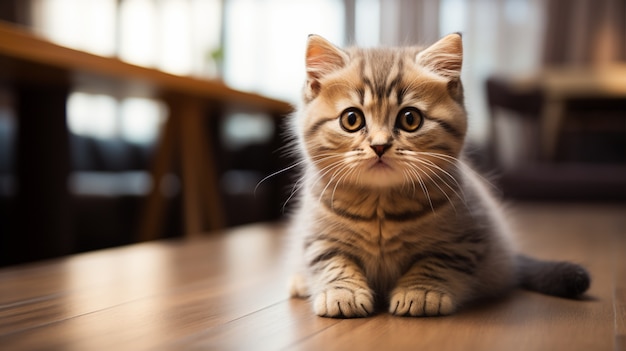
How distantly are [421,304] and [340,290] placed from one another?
0.14 m

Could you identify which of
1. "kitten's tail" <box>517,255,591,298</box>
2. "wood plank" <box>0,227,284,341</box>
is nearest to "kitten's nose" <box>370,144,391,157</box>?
"kitten's tail" <box>517,255,591,298</box>

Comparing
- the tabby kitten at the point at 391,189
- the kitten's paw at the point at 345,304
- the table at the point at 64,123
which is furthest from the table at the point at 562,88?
the kitten's paw at the point at 345,304

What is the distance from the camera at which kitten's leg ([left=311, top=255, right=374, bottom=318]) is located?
3.87 feet

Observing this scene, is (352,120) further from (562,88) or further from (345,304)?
(562,88)

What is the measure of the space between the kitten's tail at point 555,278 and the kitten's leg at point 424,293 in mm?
253

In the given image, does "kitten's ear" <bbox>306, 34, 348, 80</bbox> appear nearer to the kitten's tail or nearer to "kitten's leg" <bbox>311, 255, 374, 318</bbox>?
"kitten's leg" <bbox>311, 255, 374, 318</bbox>

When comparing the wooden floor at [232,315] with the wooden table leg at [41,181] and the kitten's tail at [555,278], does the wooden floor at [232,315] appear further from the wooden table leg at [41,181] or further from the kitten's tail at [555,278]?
the wooden table leg at [41,181]

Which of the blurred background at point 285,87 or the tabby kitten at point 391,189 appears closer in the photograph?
the tabby kitten at point 391,189

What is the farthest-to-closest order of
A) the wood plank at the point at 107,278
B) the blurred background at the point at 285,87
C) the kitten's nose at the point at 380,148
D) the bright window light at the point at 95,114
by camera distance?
the bright window light at the point at 95,114, the blurred background at the point at 285,87, the wood plank at the point at 107,278, the kitten's nose at the point at 380,148

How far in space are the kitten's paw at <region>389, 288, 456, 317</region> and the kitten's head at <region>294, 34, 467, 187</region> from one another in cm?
20

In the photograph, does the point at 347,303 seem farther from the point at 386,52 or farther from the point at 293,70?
the point at 293,70

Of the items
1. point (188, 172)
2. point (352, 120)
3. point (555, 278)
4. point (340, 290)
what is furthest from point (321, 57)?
point (188, 172)

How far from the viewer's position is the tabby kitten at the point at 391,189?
120cm

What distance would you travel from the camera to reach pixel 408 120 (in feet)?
4.00
